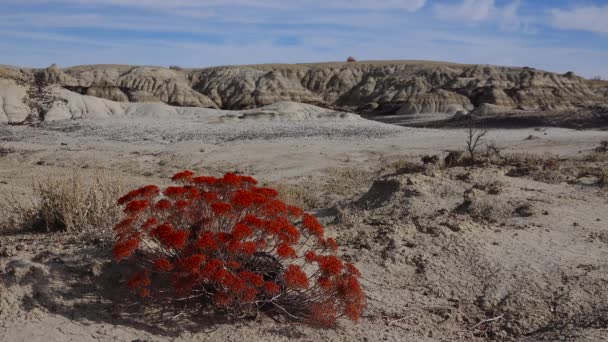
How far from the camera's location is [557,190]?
9.42 metres

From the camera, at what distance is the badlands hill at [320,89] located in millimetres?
37062

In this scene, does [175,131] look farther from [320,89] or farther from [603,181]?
[320,89]

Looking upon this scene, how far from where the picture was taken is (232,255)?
4.32m

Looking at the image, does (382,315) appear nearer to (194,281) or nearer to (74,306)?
(194,281)

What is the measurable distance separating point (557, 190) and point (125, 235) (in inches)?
296

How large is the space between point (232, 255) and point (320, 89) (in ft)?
301

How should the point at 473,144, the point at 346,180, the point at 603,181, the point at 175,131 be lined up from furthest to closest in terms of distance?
the point at 175,131
the point at 473,144
the point at 346,180
the point at 603,181

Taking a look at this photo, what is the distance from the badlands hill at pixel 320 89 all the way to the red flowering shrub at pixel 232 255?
105 ft

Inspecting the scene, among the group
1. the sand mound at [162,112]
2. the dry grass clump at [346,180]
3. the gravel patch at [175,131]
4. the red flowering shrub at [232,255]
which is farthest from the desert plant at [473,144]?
the sand mound at [162,112]

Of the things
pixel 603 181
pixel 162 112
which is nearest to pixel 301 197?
pixel 603 181

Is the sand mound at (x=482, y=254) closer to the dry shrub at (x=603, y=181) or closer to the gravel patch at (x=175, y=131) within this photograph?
the dry shrub at (x=603, y=181)

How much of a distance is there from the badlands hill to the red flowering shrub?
3211 centimetres

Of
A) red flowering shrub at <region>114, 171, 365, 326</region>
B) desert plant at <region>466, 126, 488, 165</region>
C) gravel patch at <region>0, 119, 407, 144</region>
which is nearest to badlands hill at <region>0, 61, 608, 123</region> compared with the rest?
gravel patch at <region>0, 119, 407, 144</region>

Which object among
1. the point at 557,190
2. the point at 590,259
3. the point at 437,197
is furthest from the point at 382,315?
the point at 557,190
